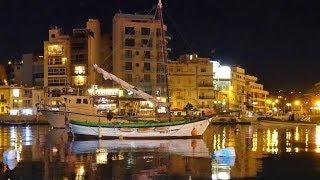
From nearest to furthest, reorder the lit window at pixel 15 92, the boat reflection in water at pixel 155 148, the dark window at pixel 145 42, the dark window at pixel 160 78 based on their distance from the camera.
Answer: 1. the boat reflection in water at pixel 155 148
2. the dark window at pixel 145 42
3. the dark window at pixel 160 78
4. the lit window at pixel 15 92

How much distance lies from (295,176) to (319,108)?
3836 inches

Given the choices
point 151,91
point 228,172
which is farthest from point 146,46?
point 228,172

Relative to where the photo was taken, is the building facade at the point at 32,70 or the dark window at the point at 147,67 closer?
the dark window at the point at 147,67

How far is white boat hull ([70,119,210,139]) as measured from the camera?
50.1 m

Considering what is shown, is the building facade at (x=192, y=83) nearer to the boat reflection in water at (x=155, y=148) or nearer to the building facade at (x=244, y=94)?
the building facade at (x=244, y=94)

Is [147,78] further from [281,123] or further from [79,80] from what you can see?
[281,123]

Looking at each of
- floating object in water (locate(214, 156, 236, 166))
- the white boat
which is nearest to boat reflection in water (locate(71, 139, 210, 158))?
floating object in water (locate(214, 156, 236, 166))

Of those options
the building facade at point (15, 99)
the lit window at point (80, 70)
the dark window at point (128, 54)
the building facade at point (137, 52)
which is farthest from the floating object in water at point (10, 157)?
the building facade at point (15, 99)

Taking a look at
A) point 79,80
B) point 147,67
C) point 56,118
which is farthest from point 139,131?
point 79,80

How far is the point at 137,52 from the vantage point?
10069 centimetres

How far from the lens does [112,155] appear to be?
3484 cm

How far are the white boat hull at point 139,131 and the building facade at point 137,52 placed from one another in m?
48.1

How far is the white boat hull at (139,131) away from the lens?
50094 millimetres

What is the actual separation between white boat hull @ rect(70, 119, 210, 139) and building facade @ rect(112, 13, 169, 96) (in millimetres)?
48145
